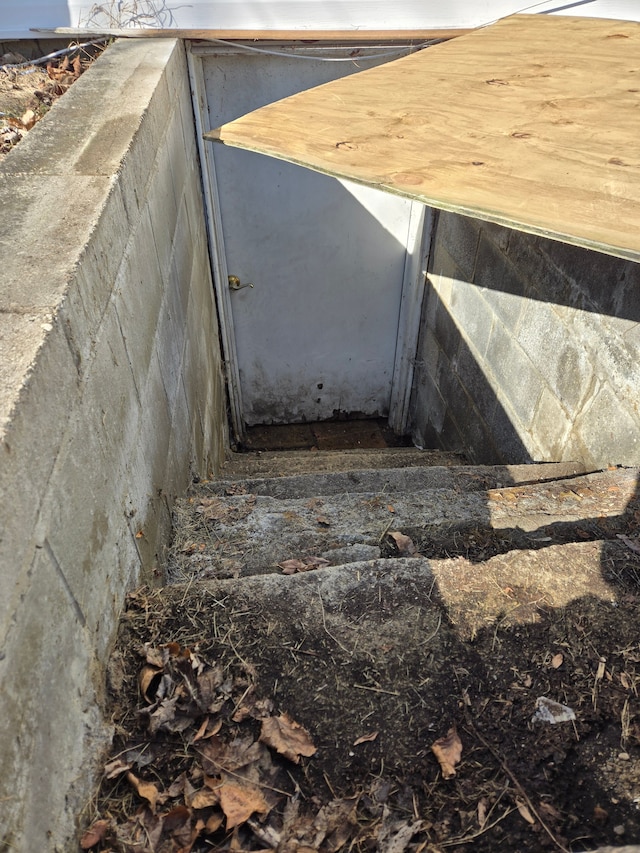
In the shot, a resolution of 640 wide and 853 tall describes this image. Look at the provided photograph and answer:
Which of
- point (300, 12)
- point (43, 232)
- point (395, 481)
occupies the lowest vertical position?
point (395, 481)

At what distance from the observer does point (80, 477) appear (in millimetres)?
1631

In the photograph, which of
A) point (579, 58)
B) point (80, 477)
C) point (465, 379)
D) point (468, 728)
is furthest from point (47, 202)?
point (465, 379)

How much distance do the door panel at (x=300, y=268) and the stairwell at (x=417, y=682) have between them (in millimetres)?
4001

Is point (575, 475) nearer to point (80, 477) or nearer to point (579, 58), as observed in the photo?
point (579, 58)

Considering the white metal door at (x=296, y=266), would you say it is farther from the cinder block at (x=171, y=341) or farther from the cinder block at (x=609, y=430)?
the cinder block at (x=609, y=430)

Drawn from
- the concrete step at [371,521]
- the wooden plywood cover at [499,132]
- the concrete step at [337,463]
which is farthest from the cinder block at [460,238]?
the concrete step at [371,521]

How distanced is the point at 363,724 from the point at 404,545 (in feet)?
3.48

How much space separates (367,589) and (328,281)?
4724 mm

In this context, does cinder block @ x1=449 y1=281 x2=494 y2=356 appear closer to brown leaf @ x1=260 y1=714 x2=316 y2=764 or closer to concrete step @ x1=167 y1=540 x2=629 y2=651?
concrete step @ x1=167 y1=540 x2=629 y2=651

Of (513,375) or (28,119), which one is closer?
(28,119)

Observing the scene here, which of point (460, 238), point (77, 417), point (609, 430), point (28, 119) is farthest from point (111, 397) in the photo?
point (460, 238)

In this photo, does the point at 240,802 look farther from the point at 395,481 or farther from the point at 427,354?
the point at 427,354

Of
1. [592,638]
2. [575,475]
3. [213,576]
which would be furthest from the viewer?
[575,475]

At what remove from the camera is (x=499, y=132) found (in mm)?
2678
